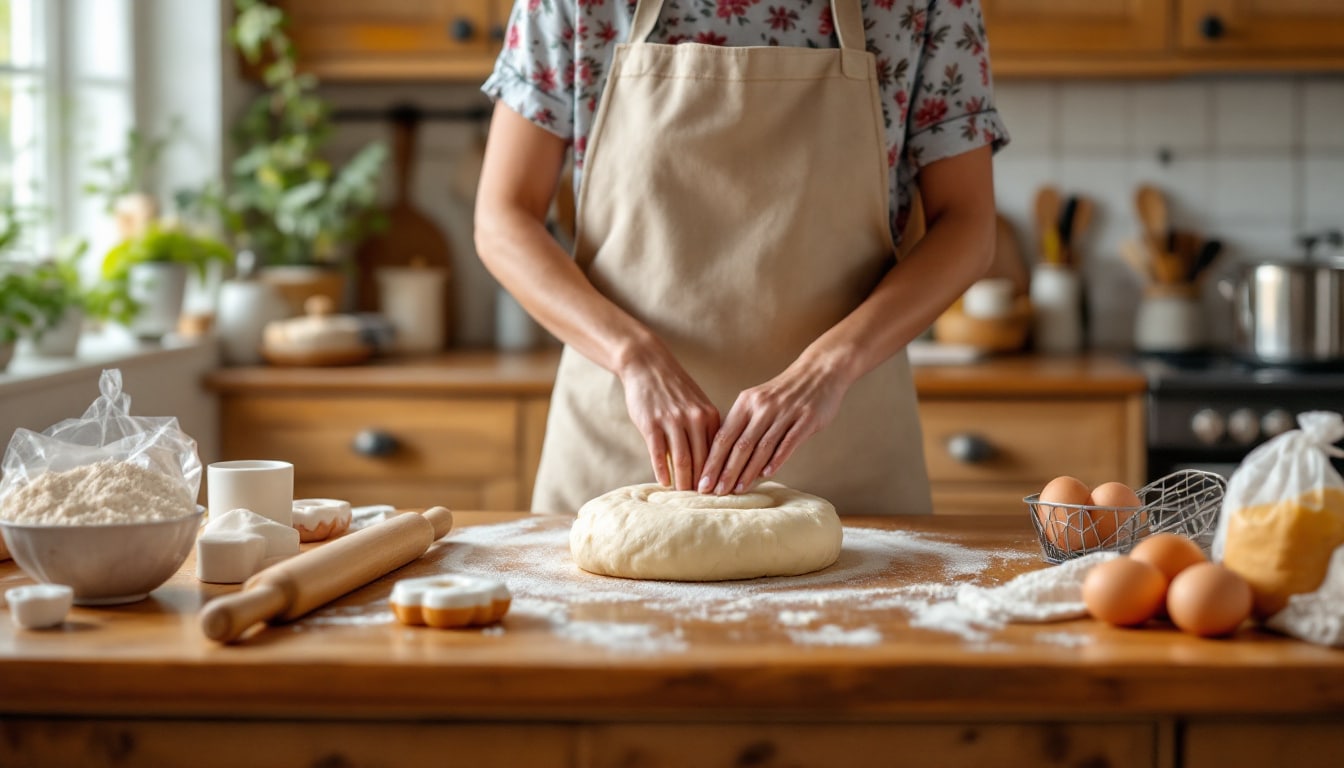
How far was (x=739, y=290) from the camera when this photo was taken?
141 cm

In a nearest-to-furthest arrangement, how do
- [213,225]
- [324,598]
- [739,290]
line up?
[324,598] < [739,290] < [213,225]

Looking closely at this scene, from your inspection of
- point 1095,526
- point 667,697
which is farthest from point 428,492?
point 667,697

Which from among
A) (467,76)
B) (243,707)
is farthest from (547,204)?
(467,76)

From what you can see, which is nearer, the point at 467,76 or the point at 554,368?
the point at 554,368

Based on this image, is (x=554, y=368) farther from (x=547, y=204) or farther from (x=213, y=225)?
(x=547, y=204)

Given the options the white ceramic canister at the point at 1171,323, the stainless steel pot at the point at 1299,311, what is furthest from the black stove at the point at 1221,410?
the white ceramic canister at the point at 1171,323

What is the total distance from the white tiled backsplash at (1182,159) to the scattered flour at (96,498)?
89.2 inches

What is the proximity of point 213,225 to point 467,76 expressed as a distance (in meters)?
0.59

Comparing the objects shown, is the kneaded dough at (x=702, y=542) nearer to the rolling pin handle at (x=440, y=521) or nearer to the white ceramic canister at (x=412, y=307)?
the rolling pin handle at (x=440, y=521)

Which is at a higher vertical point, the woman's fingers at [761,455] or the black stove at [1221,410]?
the woman's fingers at [761,455]

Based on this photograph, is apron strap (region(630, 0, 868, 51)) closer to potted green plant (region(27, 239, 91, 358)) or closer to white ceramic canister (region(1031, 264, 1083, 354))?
potted green plant (region(27, 239, 91, 358))

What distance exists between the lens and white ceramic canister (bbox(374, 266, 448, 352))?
2.79 m

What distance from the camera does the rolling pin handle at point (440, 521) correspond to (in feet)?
3.80

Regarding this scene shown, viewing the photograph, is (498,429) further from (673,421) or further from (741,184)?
(673,421)
